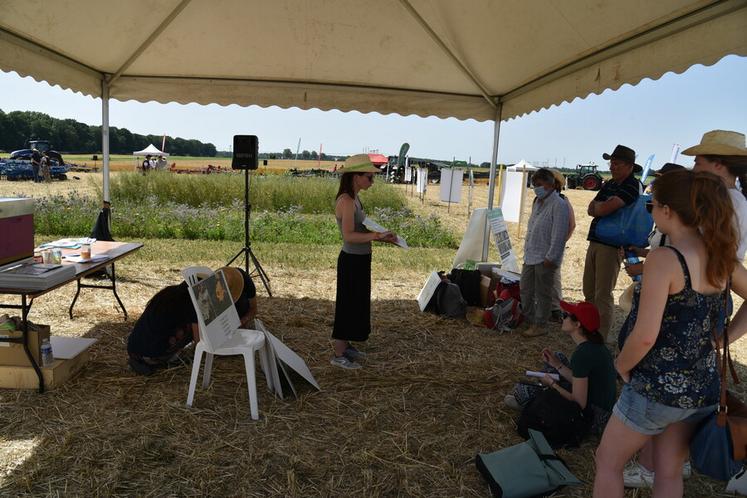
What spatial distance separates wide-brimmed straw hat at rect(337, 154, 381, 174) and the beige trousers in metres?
2.10

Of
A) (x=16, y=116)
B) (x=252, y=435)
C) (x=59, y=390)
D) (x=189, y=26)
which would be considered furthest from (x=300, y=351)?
(x=16, y=116)

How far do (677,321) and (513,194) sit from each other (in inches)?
332

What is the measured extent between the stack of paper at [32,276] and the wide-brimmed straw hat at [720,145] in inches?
149

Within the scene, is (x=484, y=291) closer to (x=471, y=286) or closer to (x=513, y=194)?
(x=471, y=286)

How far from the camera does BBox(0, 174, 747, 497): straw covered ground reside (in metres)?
2.53

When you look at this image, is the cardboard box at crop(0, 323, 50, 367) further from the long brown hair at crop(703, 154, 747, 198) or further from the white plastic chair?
the long brown hair at crop(703, 154, 747, 198)

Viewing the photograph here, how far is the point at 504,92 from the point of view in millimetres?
5883

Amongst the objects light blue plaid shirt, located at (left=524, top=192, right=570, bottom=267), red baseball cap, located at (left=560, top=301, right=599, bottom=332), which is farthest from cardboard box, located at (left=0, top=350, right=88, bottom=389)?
light blue plaid shirt, located at (left=524, top=192, right=570, bottom=267)

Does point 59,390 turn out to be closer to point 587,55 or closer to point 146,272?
point 146,272

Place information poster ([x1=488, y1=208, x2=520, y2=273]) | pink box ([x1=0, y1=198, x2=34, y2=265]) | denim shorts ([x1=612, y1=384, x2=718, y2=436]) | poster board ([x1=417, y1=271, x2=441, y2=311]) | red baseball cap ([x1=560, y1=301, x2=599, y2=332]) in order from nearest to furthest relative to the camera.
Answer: denim shorts ([x1=612, y1=384, x2=718, y2=436]), red baseball cap ([x1=560, y1=301, x2=599, y2=332]), pink box ([x1=0, y1=198, x2=34, y2=265]), poster board ([x1=417, y1=271, x2=441, y2=311]), information poster ([x1=488, y1=208, x2=520, y2=273])

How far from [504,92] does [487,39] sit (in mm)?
1300

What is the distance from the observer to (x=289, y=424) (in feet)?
10.2

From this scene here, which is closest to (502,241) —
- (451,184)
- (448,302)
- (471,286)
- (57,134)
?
(471,286)

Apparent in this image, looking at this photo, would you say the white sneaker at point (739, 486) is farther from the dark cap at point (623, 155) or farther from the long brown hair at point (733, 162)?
the dark cap at point (623, 155)
